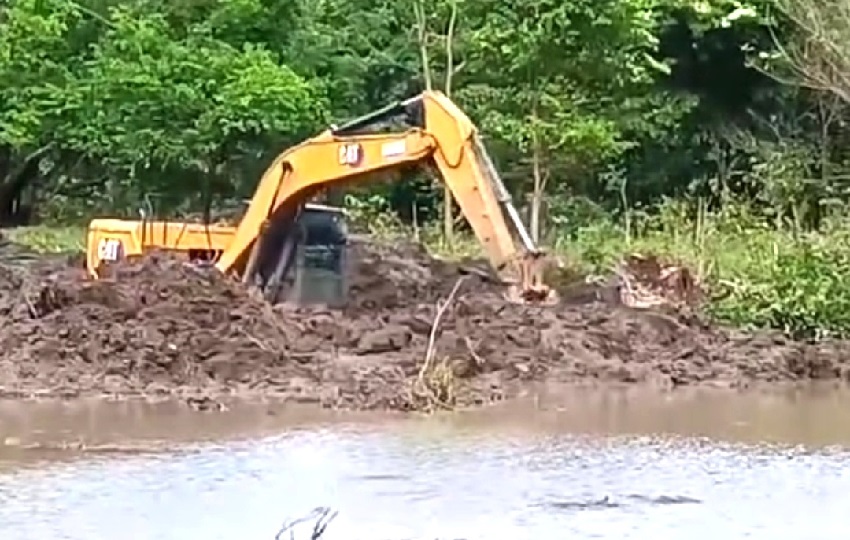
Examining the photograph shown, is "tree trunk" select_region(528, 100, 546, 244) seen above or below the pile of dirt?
above

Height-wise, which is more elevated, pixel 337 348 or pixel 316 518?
pixel 337 348

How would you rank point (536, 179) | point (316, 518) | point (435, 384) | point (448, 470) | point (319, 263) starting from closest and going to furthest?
point (316, 518) → point (448, 470) → point (435, 384) → point (319, 263) → point (536, 179)

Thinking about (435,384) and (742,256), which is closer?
(435,384)

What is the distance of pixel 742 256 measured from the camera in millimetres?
18797

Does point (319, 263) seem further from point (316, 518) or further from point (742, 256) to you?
point (316, 518)

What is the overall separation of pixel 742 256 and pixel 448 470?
8.82 m

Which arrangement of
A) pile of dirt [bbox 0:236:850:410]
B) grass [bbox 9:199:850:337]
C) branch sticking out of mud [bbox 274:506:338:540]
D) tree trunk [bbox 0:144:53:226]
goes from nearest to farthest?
branch sticking out of mud [bbox 274:506:338:540], pile of dirt [bbox 0:236:850:410], grass [bbox 9:199:850:337], tree trunk [bbox 0:144:53:226]

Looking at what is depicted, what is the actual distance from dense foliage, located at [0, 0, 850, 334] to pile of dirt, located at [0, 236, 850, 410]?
16.3 feet

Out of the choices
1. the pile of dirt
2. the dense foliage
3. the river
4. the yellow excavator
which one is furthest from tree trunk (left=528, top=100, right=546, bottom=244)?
the river

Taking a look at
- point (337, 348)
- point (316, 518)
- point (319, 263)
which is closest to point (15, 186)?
point (319, 263)

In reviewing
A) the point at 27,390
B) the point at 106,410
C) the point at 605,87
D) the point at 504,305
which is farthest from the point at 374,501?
the point at 605,87

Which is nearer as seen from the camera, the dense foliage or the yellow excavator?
the yellow excavator

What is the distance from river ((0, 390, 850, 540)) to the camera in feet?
29.5

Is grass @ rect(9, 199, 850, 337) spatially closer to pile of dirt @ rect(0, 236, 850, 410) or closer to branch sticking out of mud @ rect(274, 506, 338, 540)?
pile of dirt @ rect(0, 236, 850, 410)
